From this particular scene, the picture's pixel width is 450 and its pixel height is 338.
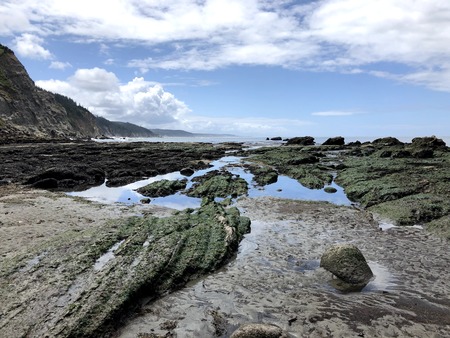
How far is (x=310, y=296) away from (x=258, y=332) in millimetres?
2653

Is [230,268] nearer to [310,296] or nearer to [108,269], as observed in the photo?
[310,296]

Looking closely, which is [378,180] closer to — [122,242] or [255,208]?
[255,208]

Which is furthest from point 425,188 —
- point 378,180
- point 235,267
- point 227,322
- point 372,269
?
point 227,322

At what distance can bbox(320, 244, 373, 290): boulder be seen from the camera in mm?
9391

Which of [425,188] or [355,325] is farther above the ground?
[425,188]

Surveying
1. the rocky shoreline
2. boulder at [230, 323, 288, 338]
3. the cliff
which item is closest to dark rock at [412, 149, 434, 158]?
the rocky shoreline

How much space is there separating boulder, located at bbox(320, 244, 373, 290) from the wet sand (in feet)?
0.88

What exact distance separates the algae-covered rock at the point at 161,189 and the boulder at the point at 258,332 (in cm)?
1639

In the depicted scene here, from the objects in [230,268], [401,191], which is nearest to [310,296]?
[230,268]

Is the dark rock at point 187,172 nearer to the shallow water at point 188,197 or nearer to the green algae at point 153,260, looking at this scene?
the shallow water at point 188,197

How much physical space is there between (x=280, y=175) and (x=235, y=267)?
2093 cm

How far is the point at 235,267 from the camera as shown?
10555 millimetres

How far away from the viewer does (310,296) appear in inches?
340

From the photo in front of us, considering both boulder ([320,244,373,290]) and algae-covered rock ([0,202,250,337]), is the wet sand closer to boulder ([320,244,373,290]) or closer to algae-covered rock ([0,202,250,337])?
boulder ([320,244,373,290])
